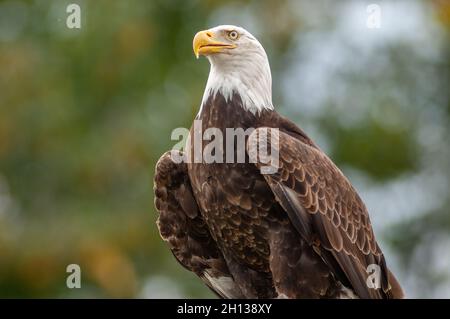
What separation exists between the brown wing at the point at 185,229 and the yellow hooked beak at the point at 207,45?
2.64ft

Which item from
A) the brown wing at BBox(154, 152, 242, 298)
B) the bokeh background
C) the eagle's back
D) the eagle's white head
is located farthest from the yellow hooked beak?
the bokeh background

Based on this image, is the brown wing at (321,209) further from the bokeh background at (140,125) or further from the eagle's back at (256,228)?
the bokeh background at (140,125)

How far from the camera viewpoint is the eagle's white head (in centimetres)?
829

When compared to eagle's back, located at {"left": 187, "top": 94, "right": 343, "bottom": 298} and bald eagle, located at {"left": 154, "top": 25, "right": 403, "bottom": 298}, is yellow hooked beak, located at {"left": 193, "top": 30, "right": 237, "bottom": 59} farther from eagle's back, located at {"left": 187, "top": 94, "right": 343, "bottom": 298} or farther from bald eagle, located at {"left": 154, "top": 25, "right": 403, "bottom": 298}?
eagle's back, located at {"left": 187, "top": 94, "right": 343, "bottom": 298}

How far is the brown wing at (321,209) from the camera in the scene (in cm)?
776

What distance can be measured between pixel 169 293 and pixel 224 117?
9.18m

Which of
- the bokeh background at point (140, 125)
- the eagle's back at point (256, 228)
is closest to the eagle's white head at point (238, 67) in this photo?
the eagle's back at point (256, 228)

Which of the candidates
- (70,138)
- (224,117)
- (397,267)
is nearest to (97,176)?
(70,138)

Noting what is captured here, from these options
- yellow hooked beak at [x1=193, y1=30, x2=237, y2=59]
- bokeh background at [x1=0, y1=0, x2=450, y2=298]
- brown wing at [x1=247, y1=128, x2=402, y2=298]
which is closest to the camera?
brown wing at [x1=247, y1=128, x2=402, y2=298]

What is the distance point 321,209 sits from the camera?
311 inches

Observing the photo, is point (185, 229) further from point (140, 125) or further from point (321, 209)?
point (140, 125)

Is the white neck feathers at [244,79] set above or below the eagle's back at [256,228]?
above

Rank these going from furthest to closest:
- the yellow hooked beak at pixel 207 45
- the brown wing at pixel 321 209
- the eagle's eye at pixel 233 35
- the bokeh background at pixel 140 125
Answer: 1. the bokeh background at pixel 140 125
2. the eagle's eye at pixel 233 35
3. the yellow hooked beak at pixel 207 45
4. the brown wing at pixel 321 209

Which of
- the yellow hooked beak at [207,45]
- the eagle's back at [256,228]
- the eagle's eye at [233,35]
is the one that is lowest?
the eagle's back at [256,228]
